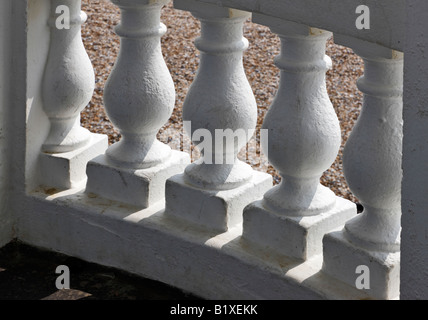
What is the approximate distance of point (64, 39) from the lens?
11.1 ft

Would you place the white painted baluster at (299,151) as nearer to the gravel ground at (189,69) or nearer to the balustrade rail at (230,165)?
the balustrade rail at (230,165)

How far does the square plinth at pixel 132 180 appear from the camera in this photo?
10.7 feet

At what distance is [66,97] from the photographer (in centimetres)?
339

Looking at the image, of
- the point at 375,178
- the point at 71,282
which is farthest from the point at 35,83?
the point at 375,178

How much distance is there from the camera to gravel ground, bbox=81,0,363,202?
4859mm

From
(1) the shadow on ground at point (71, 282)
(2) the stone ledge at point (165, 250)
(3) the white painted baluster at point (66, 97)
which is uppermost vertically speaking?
Result: (3) the white painted baluster at point (66, 97)

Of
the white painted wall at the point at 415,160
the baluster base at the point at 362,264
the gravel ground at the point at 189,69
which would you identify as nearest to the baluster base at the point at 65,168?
the baluster base at the point at 362,264

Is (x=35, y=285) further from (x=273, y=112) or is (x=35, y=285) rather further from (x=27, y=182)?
(x=273, y=112)

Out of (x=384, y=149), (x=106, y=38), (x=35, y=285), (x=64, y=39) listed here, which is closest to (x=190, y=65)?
(x=106, y=38)

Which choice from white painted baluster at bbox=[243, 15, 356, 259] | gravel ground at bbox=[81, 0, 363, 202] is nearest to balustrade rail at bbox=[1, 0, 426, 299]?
white painted baluster at bbox=[243, 15, 356, 259]

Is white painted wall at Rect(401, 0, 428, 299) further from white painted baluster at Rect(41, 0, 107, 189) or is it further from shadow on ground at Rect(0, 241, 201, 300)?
white painted baluster at Rect(41, 0, 107, 189)

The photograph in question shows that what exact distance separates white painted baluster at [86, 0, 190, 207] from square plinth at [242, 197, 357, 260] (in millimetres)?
425

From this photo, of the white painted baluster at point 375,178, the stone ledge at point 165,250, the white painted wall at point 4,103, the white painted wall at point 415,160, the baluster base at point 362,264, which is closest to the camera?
the white painted wall at point 415,160
